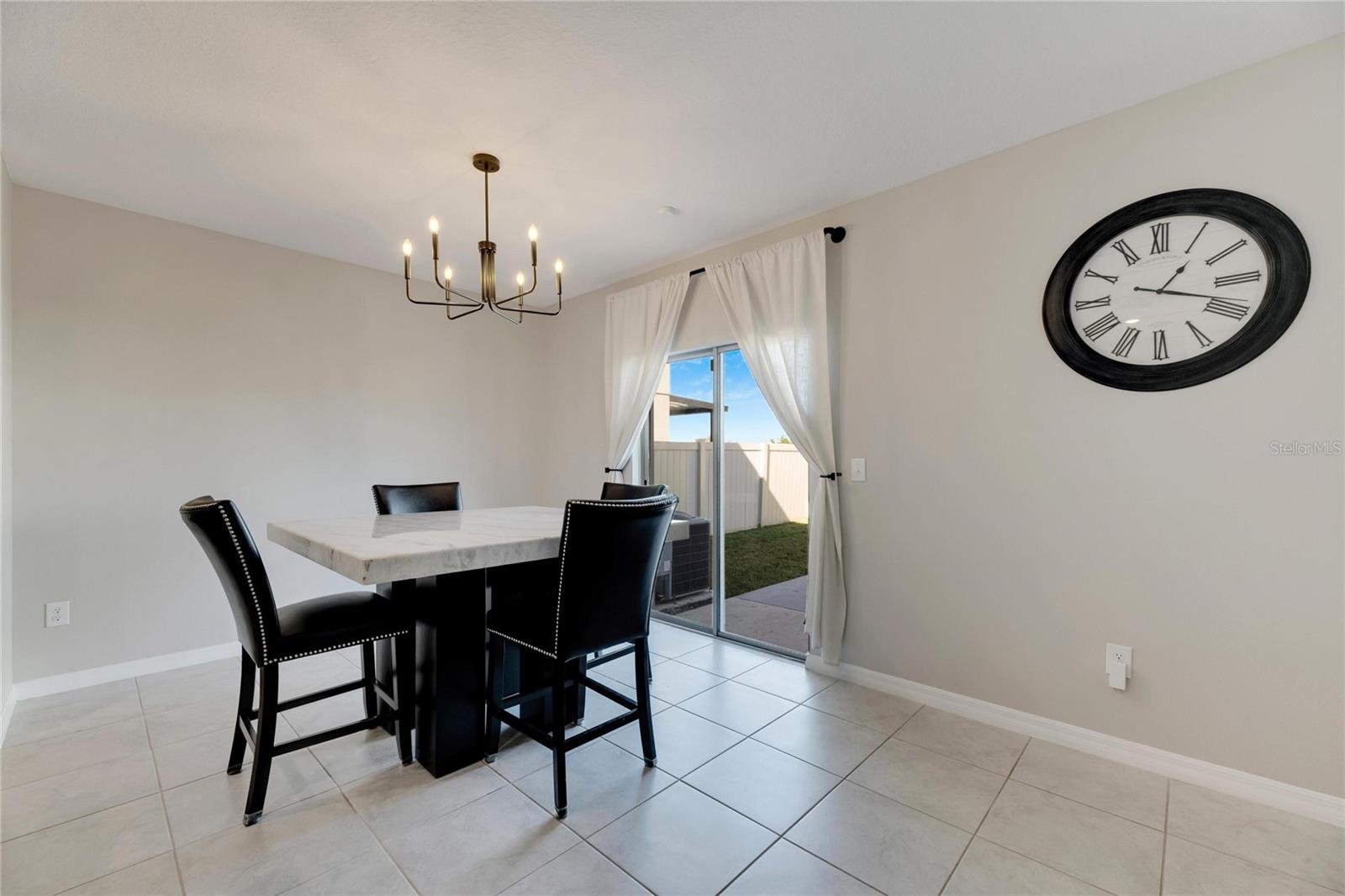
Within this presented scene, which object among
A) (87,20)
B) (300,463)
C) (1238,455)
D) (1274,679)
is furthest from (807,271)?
(300,463)

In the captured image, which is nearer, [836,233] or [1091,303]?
[1091,303]

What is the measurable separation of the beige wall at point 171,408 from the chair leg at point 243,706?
1.62 m

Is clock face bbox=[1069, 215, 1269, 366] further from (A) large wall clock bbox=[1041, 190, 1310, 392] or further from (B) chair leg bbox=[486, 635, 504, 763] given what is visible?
(B) chair leg bbox=[486, 635, 504, 763]

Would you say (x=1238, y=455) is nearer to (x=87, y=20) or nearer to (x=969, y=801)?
(x=969, y=801)

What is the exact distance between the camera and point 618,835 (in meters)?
1.70

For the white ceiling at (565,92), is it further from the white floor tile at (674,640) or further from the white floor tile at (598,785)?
the white floor tile at (674,640)

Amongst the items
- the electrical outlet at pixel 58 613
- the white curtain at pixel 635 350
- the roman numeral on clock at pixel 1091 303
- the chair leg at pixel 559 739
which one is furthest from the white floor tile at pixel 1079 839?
the electrical outlet at pixel 58 613

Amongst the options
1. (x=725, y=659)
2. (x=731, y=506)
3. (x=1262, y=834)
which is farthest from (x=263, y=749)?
(x=1262, y=834)

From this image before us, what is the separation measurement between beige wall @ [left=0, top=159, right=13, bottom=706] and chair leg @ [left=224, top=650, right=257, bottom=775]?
140 centimetres

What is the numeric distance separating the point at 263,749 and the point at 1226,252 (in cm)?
362

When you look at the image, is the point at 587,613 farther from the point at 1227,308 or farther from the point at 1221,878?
the point at 1227,308

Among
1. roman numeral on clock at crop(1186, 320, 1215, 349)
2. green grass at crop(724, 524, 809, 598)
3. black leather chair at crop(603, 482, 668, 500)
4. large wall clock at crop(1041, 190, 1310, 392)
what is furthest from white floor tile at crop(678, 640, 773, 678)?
roman numeral on clock at crop(1186, 320, 1215, 349)

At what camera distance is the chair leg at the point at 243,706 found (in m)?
1.90

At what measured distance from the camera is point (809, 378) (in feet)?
9.84
